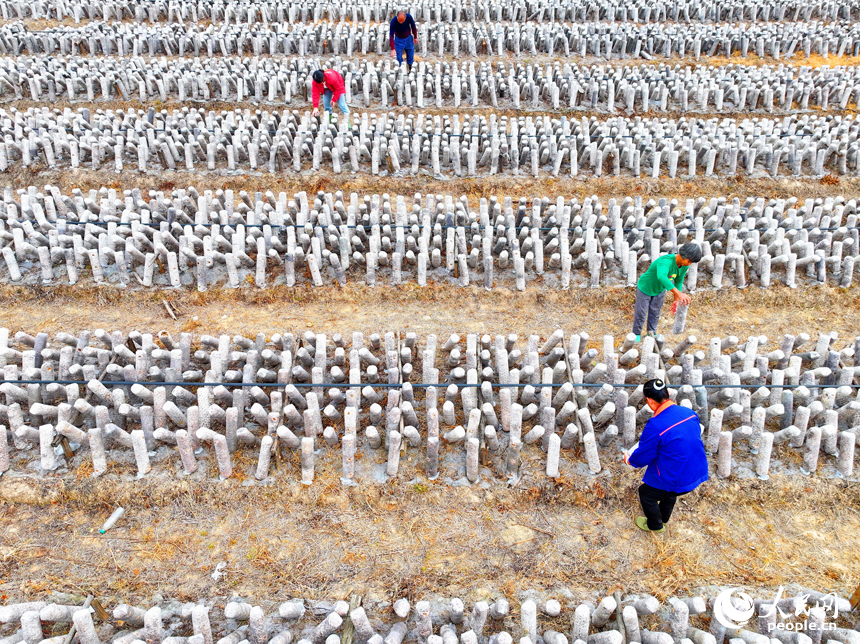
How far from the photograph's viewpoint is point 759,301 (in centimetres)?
884

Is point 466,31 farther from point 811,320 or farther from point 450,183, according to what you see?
point 811,320

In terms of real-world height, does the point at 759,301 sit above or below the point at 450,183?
below

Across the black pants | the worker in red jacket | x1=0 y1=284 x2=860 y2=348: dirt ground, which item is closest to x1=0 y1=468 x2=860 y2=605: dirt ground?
the black pants

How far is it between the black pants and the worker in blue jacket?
0.06m

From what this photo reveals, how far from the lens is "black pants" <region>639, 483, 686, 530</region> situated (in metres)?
5.34

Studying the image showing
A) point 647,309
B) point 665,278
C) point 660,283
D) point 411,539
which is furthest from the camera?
point 647,309

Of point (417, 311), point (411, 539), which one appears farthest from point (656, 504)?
point (417, 311)

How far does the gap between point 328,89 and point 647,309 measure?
28.0 ft

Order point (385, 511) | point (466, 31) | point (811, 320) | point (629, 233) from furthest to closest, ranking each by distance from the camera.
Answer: point (466, 31) < point (629, 233) < point (811, 320) < point (385, 511)

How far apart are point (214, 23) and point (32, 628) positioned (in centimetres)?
1867

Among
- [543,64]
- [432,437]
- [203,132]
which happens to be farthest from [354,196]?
[543,64]

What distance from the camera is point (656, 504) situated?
5.45 meters

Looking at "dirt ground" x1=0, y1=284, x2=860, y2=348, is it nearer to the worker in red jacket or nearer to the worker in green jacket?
the worker in green jacket

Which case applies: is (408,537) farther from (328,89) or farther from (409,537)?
(328,89)
